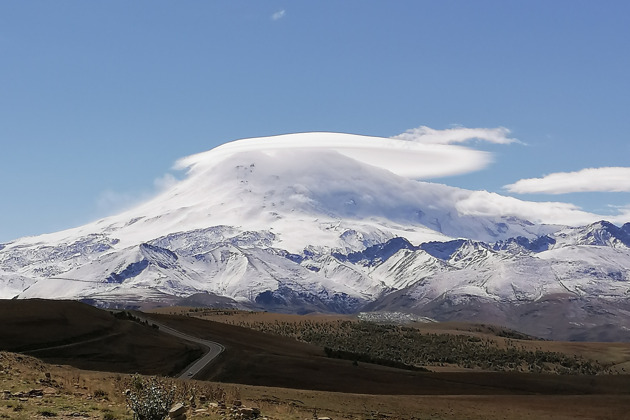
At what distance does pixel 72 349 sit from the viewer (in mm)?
70812

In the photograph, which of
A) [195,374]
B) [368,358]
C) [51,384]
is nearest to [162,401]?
[51,384]

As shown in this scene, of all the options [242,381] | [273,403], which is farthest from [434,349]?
[273,403]

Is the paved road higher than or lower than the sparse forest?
higher

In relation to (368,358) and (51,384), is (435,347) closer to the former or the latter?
(368,358)

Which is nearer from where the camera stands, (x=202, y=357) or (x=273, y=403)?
(x=273, y=403)

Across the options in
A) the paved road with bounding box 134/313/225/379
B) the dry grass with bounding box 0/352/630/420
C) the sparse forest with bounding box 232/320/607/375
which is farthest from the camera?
the sparse forest with bounding box 232/320/607/375

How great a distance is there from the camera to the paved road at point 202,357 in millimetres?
67562

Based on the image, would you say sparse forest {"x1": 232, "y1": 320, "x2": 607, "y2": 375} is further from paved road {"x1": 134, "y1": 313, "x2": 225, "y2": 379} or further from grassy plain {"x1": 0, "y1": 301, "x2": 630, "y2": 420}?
grassy plain {"x1": 0, "y1": 301, "x2": 630, "y2": 420}

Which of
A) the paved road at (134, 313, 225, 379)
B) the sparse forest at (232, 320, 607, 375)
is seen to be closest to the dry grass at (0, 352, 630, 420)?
the paved road at (134, 313, 225, 379)

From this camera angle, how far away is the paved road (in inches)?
2660

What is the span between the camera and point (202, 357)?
255 feet

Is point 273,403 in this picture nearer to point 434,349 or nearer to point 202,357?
point 202,357

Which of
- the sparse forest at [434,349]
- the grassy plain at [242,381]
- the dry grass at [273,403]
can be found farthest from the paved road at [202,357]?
the sparse forest at [434,349]

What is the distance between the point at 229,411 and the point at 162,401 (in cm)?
770
